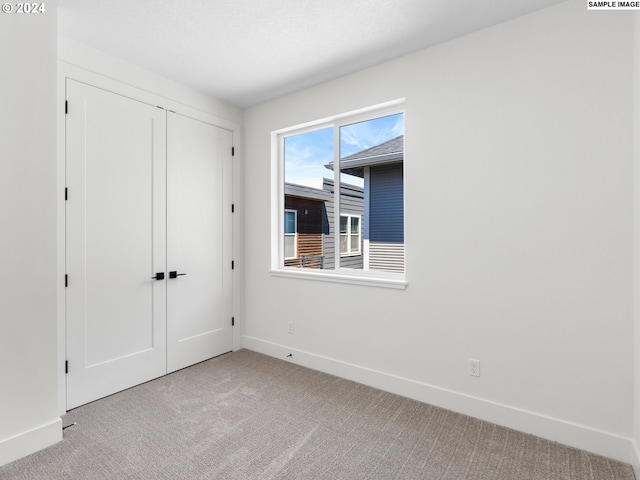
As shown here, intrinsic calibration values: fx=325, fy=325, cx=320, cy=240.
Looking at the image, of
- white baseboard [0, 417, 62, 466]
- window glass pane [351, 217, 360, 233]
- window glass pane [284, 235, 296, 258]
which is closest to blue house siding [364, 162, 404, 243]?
window glass pane [351, 217, 360, 233]

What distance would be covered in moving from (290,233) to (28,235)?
86.8 inches

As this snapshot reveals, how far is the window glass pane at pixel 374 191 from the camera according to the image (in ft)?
9.47

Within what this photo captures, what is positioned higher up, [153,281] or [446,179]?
[446,179]

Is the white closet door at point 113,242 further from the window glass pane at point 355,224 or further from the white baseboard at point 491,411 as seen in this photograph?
the window glass pane at point 355,224

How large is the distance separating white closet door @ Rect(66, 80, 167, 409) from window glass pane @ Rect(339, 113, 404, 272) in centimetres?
174

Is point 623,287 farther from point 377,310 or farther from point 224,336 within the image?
point 224,336

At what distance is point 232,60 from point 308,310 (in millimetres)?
2360

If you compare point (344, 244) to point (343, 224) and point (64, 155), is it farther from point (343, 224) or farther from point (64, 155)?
point (64, 155)

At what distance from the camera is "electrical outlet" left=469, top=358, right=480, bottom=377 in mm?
2324

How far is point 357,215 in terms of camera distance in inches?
124

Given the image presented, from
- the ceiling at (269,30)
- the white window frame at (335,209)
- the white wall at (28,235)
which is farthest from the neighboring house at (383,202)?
the white wall at (28,235)

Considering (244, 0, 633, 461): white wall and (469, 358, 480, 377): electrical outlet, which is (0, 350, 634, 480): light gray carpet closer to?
(244, 0, 633, 461): white wall

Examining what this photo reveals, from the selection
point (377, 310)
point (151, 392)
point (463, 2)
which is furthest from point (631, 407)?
point (151, 392)

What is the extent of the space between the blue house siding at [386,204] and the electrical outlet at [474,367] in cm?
108
